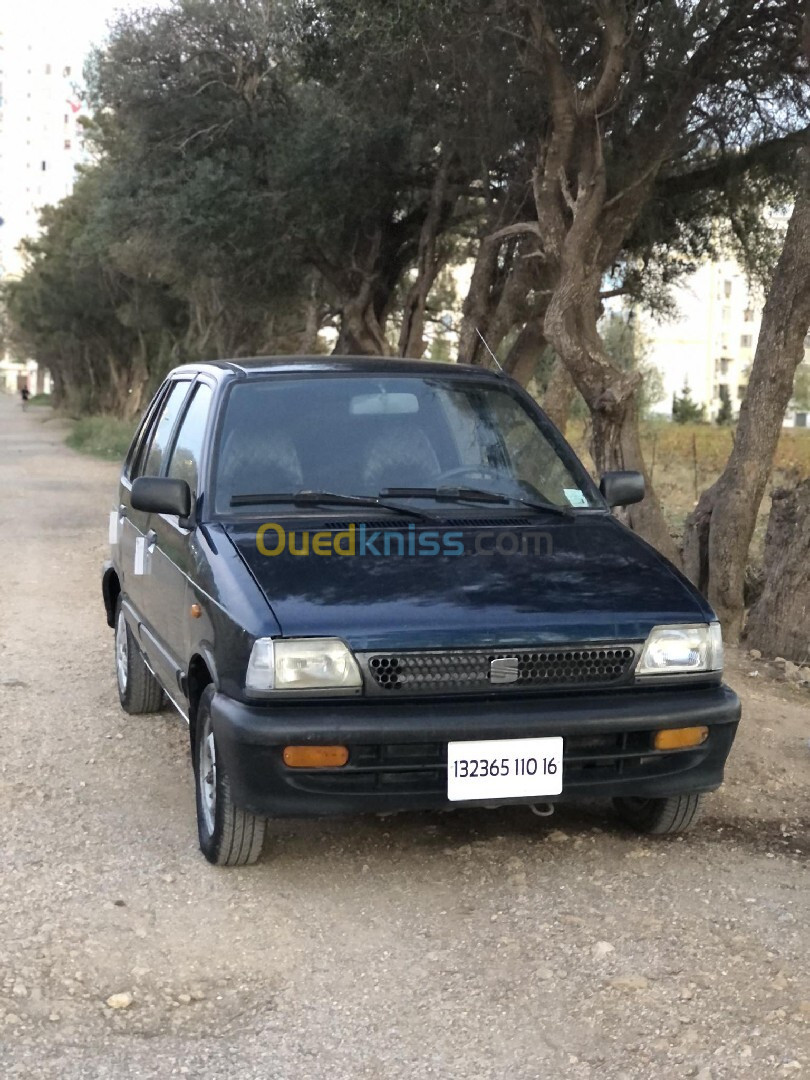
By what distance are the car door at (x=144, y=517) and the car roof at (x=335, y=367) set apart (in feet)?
1.32

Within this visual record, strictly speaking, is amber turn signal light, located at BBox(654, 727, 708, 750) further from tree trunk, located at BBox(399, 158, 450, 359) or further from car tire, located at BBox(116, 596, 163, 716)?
tree trunk, located at BBox(399, 158, 450, 359)

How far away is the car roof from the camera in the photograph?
5621 mm

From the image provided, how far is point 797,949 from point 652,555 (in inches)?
61.7

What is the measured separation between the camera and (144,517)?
6266 mm

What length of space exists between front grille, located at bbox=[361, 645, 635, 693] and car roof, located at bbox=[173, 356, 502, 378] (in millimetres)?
1796

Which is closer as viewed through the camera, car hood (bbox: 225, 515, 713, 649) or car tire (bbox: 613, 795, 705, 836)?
car hood (bbox: 225, 515, 713, 649)

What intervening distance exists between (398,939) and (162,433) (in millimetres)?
3146

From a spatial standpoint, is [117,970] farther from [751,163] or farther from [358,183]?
[358,183]

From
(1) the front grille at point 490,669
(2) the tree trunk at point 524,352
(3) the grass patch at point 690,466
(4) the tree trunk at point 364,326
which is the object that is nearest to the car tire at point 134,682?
(1) the front grille at point 490,669

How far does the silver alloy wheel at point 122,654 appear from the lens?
274 inches

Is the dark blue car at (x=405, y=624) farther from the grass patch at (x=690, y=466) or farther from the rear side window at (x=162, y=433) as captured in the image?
the grass patch at (x=690, y=466)

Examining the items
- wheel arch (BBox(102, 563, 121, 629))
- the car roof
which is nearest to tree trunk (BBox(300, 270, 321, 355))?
wheel arch (BBox(102, 563, 121, 629))

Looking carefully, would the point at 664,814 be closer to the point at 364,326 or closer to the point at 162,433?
the point at 162,433

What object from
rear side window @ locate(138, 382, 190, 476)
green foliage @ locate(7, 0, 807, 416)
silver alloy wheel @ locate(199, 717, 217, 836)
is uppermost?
green foliage @ locate(7, 0, 807, 416)
